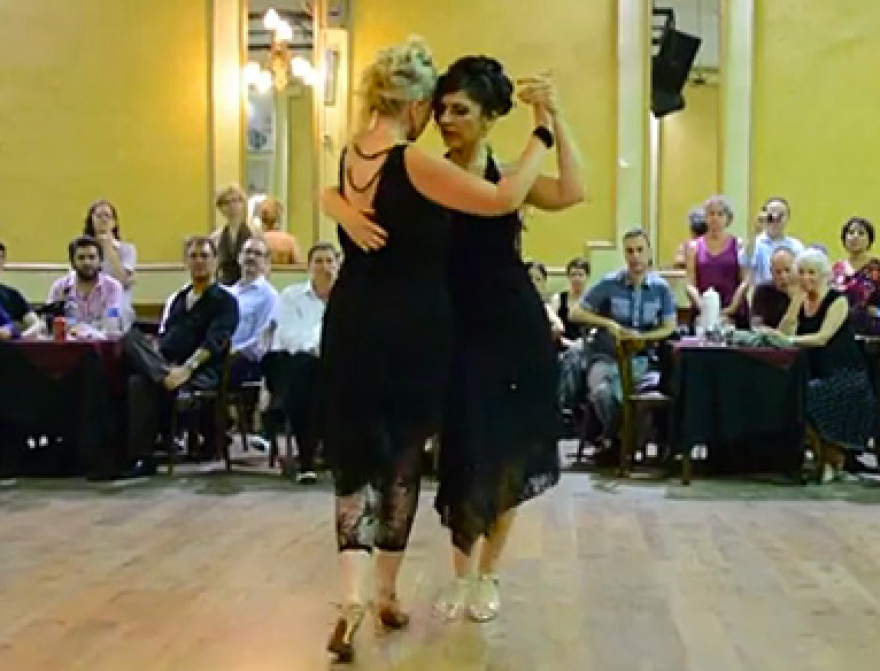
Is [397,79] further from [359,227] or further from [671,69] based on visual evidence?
[671,69]

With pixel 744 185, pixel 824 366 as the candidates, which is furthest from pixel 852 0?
pixel 824 366

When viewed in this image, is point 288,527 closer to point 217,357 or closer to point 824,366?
point 217,357

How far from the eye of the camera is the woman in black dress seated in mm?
3027

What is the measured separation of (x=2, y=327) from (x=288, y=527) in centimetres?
207

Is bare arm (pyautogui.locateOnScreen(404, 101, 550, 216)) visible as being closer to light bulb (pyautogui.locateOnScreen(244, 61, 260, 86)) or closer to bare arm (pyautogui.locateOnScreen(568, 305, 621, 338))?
bare arm (pyautogui.locateOnScreen(568, 305, 621, 338))

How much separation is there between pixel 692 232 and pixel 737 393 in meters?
2.63

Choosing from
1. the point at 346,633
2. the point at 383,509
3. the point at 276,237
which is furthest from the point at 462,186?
the point at 276,237

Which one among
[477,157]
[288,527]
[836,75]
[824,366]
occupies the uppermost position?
[836,75]

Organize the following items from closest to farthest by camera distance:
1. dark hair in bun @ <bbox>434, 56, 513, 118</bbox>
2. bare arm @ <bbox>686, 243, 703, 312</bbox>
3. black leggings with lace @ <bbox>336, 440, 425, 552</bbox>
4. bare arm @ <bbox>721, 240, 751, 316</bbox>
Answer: black leggings with lace @ <bbox>336, 440, 425, 552</bbox> < dark hair in bun @ <bbox>434, 56, 513, 118</bbox> < bare arm @ <bbox>721, 240, 751, 316</bbox> < bare arm @ <bbox>686, 243, 703, 312</bbox>

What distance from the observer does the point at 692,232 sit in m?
8.53

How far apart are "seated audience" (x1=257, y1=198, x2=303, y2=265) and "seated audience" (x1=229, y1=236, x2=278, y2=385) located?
1.21 m

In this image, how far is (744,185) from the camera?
869 centimetres

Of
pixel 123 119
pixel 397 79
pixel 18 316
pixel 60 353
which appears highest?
pixel 123 119

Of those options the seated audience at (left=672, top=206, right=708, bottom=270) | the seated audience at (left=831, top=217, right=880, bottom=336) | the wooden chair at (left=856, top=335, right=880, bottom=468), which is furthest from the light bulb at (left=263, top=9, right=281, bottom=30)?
the wooden chair at (left=856, top=335, right=880, bottom=468)
